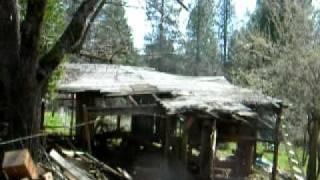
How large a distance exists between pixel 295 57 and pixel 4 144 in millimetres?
15512

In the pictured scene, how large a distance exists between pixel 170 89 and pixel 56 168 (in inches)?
371

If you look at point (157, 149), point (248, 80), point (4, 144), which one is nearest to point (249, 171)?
point (157, 149)

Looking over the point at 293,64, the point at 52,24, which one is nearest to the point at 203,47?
the point at 293,64

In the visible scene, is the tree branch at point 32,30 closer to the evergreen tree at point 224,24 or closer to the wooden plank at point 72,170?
the wooden plank at point 72,170

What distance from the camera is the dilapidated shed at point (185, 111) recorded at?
15805 mm

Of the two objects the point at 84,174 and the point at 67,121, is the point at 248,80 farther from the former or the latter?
the point at 84,174

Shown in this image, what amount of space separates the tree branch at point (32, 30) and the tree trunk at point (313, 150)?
594 inches

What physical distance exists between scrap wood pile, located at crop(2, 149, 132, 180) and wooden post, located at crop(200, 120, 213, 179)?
267 cm

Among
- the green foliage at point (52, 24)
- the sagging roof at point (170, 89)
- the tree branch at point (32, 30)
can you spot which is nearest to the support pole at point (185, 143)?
the sagging roof at point (170, 89)

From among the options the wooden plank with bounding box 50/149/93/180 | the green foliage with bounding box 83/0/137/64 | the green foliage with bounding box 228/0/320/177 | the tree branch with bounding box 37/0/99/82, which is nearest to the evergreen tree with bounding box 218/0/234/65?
the green foliage with bounding box 228/0/320/177

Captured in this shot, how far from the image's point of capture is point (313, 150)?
2161 cm

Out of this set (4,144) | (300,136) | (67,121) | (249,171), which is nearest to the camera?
(4,144)

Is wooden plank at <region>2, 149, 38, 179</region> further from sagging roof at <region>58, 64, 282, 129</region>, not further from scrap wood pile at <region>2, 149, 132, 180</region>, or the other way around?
sagging roof at <region>58, 64, 282, 129</region>

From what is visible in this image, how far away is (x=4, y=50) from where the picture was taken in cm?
850
